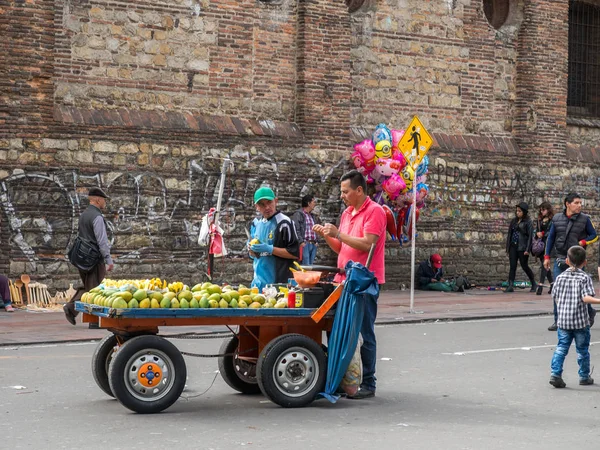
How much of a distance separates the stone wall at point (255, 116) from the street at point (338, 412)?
21.8ft

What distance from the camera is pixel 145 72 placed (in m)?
20.1

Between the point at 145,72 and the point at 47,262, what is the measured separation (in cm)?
390

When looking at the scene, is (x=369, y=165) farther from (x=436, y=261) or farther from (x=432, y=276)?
(x=432, y=276)

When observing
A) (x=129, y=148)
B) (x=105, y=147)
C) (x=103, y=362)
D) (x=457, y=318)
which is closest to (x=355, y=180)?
(x=103, y=362)

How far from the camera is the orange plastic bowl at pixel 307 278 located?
9500mm

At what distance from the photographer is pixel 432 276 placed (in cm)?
2339

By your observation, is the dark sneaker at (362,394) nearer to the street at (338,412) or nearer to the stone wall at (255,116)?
the street at (338,412)

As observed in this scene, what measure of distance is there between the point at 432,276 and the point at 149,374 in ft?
49.3

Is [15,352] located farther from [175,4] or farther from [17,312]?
[175,4]

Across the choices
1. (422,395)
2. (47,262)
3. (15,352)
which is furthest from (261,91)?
(422,395)

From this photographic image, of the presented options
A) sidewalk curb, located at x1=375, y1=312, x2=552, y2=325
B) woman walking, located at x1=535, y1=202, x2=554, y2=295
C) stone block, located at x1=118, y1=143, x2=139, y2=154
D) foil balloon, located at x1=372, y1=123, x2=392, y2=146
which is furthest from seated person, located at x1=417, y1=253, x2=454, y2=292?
stone block, located at x1=118, y1=143, x2=139, y2=154

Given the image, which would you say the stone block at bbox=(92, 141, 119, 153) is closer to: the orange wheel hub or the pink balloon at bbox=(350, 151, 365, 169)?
the pink balloon at bbox=(350, 151, 365, 169)

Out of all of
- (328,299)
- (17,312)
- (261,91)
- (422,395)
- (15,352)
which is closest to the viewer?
(328,299)

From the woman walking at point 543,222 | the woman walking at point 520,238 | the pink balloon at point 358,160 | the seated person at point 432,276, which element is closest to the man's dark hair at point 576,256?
the pink balloon at point 358,160
